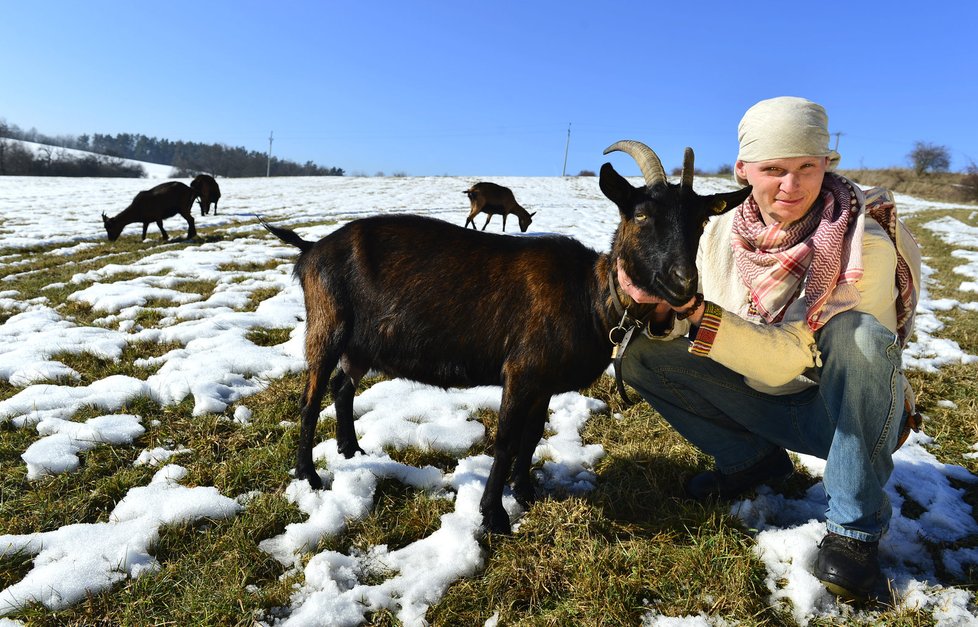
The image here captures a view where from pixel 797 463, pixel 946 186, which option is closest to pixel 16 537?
pixel 797 463

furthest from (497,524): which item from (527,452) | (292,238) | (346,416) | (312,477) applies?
(292,238)

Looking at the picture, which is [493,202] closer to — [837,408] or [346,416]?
[346,416]

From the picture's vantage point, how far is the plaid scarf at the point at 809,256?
229cm

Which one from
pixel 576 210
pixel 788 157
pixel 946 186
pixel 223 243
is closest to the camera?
pixel 788 157

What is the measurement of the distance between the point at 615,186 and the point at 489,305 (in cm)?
90

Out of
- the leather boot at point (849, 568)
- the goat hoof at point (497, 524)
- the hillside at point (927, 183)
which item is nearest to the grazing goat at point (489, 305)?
the goat hoof at point (497, 524)

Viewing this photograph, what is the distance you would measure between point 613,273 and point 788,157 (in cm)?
92

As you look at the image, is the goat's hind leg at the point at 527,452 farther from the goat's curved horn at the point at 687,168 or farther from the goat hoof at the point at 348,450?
the goat's curved horn at the point at 687,168

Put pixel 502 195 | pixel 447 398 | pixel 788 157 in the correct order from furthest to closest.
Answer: pixel 502 195 → pixel 447 398 → pixel 788 157

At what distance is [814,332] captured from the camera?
240 cm

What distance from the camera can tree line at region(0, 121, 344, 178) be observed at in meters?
64.8

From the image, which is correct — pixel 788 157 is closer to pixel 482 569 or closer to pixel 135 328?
pixel 482 569

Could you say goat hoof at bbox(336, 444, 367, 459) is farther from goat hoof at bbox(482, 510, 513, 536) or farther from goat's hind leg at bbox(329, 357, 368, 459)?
goat hoof at bbox(482, 510, 513, 536)

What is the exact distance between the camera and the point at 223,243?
38.7 ft
